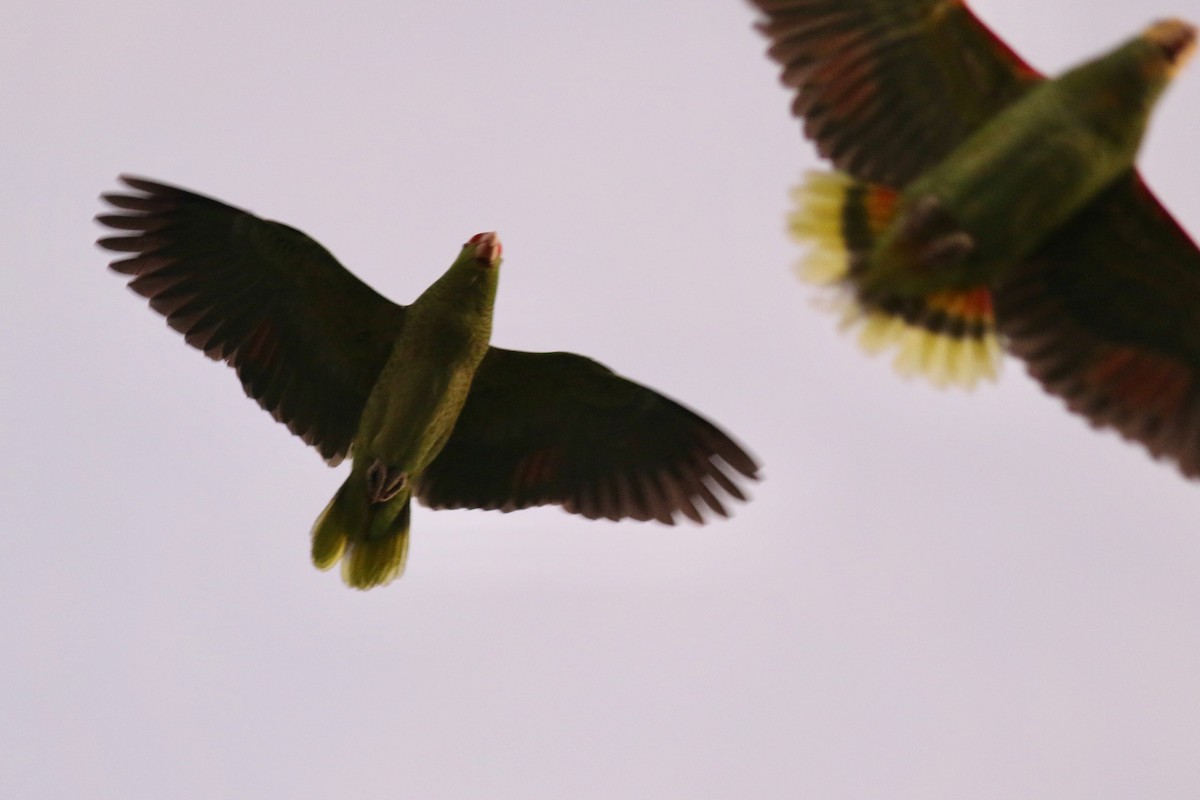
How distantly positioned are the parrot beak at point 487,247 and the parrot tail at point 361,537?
1.55m

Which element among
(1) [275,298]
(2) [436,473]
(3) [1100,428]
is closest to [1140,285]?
(3) [1100,428]

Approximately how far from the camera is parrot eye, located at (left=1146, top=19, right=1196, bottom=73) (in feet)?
21.9

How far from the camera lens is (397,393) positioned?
8336mm

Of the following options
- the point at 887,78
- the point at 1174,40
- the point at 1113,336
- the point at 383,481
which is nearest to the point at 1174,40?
the point at 1174,40

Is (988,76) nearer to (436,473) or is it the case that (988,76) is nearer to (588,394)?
(588,394)

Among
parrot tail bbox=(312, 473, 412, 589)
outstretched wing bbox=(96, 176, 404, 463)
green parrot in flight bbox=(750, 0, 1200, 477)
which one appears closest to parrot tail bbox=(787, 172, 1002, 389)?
green parrot in flight bbox=(750, 0, 1200, 477)

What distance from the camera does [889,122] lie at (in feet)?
23.8

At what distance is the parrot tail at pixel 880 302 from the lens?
723cm

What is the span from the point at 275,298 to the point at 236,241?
1.33 feet

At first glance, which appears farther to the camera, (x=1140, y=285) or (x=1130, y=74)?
(x=1140, y=285)

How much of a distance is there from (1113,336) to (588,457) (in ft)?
10.6

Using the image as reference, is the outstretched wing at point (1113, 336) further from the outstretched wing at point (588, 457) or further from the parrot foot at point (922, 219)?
the outstretched wing at point (588, 457)

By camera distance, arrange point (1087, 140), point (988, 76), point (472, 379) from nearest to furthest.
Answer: point (1087, 140), point (988, 76), point (472, 379)

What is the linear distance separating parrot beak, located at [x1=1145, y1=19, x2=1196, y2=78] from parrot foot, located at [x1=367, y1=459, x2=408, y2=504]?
457 cm
